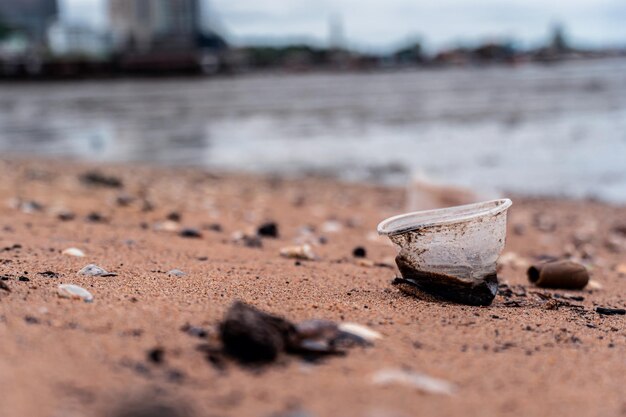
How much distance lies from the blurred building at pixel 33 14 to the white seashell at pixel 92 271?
14783 cm

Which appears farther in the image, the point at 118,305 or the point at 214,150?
the point at 214,150

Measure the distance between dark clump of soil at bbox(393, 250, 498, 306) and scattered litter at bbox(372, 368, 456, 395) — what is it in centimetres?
101

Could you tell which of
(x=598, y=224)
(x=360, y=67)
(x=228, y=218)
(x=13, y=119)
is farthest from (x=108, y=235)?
(x=360, y=67)

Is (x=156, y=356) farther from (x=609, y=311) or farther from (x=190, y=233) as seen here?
(x=190, y=233)

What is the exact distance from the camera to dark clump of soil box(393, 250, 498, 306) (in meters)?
2.75

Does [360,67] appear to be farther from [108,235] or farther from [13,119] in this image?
[108,235]

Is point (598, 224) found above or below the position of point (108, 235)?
below

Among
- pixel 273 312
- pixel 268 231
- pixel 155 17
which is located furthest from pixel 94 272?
pixel 155 17

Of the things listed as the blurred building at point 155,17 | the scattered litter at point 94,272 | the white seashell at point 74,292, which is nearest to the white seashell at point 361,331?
the white seashell at point 74,292

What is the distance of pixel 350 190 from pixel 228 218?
9.85 feet

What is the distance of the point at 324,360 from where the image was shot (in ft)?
6.18

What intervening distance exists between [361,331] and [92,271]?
1284mm

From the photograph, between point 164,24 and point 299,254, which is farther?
point 164,24

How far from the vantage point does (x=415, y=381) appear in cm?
172
